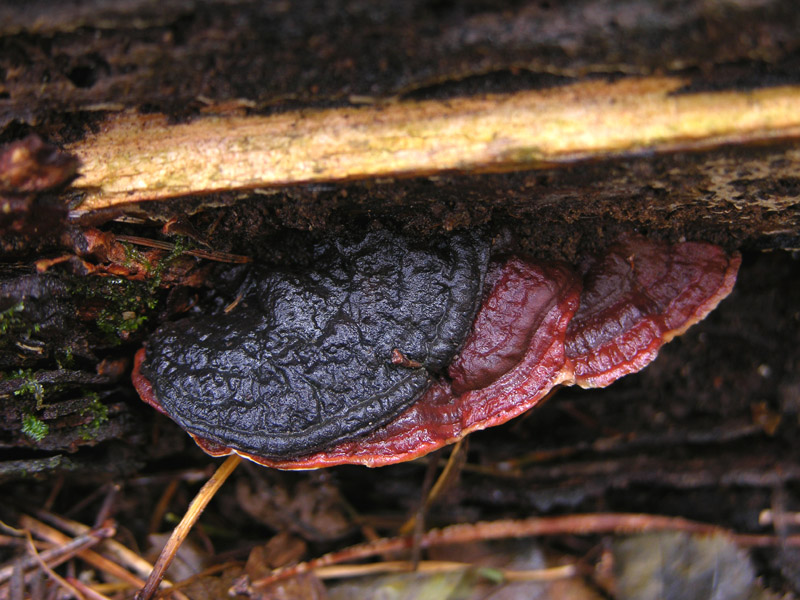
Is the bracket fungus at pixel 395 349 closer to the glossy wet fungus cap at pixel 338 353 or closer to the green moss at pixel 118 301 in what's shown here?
the glossy wet fungus cap at pixel 338 353

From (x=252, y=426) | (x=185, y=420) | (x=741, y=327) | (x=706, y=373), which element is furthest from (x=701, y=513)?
(x=185, y=420)

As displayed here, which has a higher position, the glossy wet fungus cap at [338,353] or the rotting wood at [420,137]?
the rotting wood at [420,137]

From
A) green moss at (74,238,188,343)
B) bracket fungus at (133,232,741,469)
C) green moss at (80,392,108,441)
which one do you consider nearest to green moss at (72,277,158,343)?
green moss at (74,238,188,343)

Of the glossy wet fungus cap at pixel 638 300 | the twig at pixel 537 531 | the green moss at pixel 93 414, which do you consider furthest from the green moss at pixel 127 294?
the glossy wet fungus cap at pixel 638 300

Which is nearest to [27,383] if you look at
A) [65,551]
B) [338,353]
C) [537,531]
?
[65,551]

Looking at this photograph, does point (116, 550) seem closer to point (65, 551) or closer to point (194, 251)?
point (65, 551)
